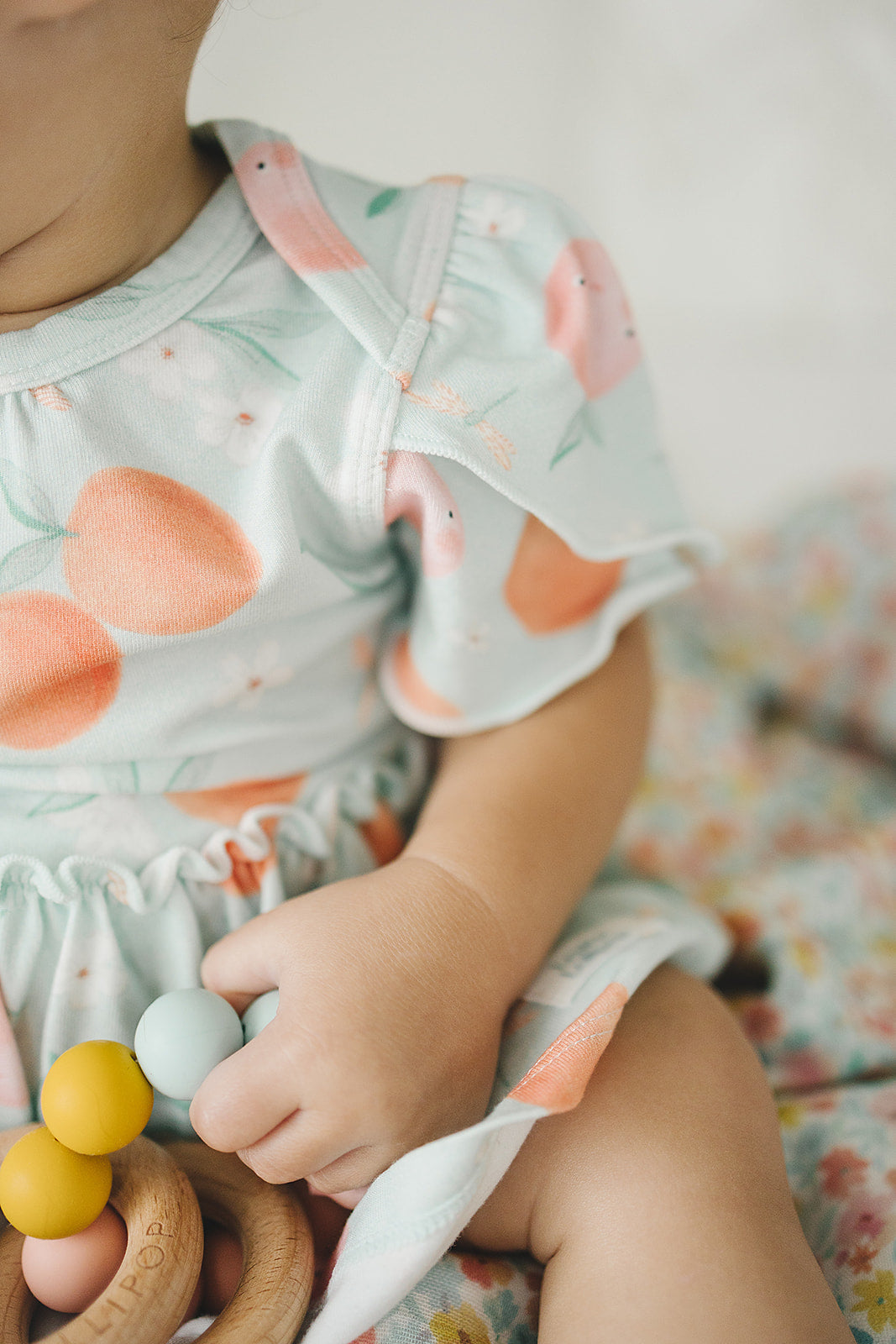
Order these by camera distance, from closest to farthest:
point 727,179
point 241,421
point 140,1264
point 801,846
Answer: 1. point 140,1264
2. point 241,421
3. point 801,846
4. point 727,179

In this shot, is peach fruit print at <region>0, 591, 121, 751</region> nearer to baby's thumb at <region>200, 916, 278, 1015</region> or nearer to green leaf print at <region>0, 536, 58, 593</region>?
green leaf print at <region>0, 536, 58, 593</region>

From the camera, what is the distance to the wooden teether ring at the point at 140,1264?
1.24 ft

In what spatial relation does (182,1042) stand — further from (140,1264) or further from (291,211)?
(291,211)

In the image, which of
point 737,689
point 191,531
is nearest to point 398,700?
point 191,531

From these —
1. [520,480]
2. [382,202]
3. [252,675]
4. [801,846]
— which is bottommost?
[801,846]

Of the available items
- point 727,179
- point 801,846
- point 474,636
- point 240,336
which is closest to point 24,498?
point 240,336

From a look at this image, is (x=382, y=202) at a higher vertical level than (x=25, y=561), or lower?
higher

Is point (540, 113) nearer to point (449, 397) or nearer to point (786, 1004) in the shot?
point (449, 397)

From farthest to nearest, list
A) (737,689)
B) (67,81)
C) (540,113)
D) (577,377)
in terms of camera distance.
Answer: (540,113) → (737,689) → (577,377) → (67,81)

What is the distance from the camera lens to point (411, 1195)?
41 cm

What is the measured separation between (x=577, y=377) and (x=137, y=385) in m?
0.23

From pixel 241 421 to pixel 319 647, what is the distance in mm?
125

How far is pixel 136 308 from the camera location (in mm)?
482

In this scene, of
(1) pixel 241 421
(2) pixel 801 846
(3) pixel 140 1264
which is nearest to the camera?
(3) pixel 140 1264
